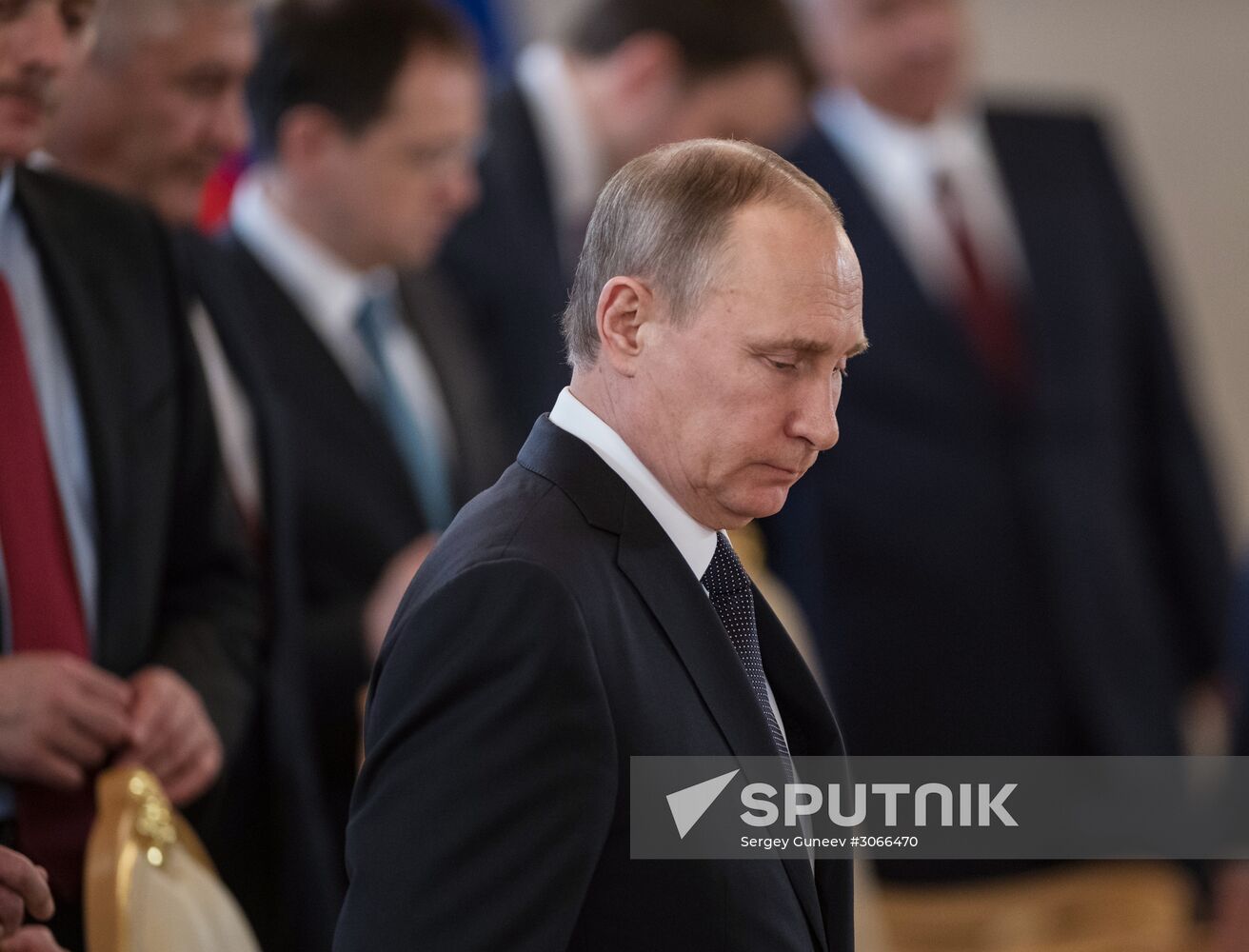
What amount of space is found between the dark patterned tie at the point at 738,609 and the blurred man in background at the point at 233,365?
0.81m

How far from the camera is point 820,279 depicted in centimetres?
117

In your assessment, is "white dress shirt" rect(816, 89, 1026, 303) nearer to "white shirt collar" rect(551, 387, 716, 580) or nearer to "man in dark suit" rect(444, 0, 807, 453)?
"man in dark suit" rect(444, 0, 807, 453)

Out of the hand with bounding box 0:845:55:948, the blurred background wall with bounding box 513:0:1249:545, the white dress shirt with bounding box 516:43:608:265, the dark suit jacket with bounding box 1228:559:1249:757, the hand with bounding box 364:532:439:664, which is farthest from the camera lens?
the blurred background wall with bounding box 513:0:1249:545

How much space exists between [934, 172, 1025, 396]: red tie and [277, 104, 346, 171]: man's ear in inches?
48.2

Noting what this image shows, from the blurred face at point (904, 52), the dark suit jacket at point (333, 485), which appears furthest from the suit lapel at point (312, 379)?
the blurred face at point (904, 52)

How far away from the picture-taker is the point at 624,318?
1.20 meters

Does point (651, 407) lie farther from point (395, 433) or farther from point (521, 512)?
point (395, 433)

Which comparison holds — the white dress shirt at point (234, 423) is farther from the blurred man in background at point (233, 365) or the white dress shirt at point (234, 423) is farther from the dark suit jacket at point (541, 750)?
the dark suit jacket at point (541, 750)

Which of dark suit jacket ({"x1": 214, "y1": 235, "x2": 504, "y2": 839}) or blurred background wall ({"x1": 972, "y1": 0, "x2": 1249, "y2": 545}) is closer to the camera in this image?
dark suit jacket ({"x1": 214, "y1": 235, "x2": 504, "y2": 839})

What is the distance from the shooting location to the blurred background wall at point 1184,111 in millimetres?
5512

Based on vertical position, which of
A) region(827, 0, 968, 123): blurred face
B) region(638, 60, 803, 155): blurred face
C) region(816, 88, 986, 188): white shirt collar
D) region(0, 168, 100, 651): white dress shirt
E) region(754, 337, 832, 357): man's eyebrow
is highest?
region(827, 0, 968, 123): blurred face

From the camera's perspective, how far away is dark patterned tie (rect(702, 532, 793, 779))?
1270 millimetres

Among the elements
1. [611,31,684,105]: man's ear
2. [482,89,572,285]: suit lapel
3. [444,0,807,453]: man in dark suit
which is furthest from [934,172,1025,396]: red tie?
[482,89,572,285]: suit lapel

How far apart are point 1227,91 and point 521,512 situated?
16.2 ft
